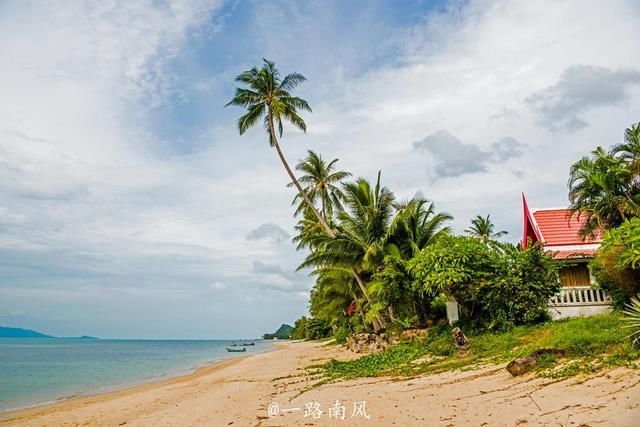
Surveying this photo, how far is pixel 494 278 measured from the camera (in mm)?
13828

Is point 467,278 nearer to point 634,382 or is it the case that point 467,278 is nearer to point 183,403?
point 634,382

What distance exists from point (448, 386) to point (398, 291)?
318 inches

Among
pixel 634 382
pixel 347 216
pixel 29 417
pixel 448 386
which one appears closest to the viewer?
pixel 634 382

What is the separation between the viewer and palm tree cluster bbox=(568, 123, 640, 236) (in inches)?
656

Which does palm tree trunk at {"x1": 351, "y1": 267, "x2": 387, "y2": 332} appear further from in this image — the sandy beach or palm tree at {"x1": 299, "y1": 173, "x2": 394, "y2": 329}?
the sandy beach

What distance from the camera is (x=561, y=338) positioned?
9.52 meters

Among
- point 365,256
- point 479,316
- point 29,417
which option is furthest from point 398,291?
point 29,417

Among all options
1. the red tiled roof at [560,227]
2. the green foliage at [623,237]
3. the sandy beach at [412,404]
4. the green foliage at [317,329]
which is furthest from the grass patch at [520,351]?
the green foliage at [317,329]

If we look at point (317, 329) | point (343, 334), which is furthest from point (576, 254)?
point (317, 329)

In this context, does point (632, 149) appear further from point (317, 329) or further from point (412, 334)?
point (317, 329)

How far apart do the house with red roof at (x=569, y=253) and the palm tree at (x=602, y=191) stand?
2.29 feet

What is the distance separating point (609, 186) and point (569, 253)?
9.53ft

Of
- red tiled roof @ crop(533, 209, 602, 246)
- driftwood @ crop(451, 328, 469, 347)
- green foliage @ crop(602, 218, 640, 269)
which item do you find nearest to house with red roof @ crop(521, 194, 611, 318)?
red tiled roof @ crop(533, 209, 602, 246)

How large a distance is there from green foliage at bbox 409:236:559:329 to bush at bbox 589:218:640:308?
1.50 meters
